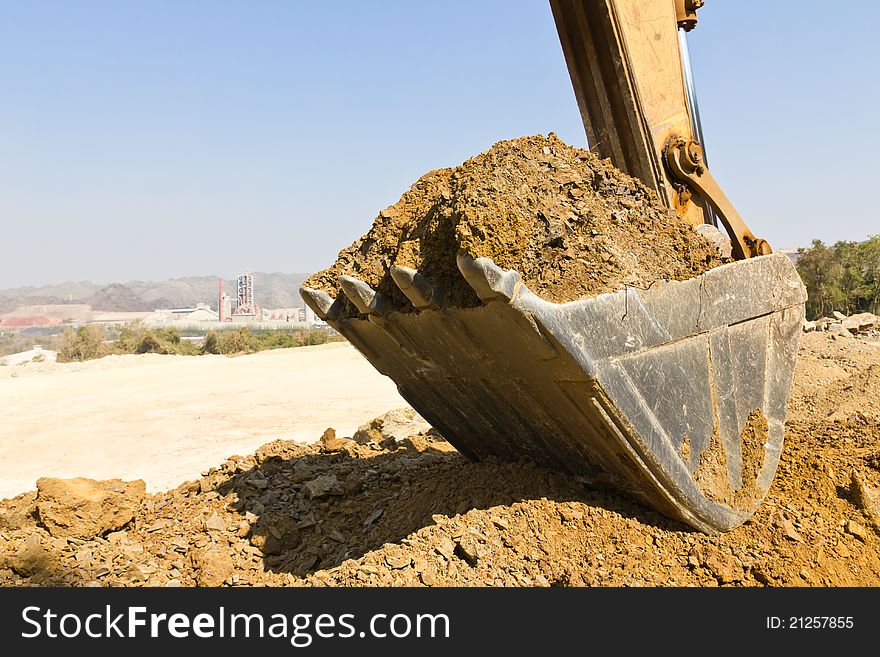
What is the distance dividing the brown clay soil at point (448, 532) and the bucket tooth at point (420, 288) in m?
0.94

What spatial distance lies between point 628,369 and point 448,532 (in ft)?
3.34

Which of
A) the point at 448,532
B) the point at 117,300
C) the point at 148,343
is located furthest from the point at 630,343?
the point at 117,300

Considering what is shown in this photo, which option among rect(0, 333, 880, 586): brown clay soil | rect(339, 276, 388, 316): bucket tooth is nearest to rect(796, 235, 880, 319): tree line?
rect(0, 333, 880, 586): brown clay soil

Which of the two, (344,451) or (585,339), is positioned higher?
(585,339)

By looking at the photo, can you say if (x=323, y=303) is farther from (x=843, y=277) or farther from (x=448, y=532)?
(x=843, y=277)

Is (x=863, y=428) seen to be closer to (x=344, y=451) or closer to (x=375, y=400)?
(x=344, y=451)

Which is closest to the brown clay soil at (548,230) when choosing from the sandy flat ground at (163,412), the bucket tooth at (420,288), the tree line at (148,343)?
the bucket tooth at (420,288)

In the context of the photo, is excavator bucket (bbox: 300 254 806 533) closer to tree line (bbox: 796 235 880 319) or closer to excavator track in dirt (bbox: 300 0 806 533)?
excavator track in dirt (bbox: 300 0 806 533)

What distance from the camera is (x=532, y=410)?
11.6 feet

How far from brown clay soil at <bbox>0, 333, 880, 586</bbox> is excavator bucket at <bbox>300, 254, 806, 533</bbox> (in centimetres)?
20

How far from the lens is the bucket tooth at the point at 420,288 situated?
3.28 metres

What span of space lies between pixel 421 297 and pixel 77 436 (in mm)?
8721

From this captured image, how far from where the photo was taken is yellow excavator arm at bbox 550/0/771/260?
407 cm

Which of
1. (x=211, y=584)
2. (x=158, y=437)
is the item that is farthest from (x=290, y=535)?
(x=158, y=437)
